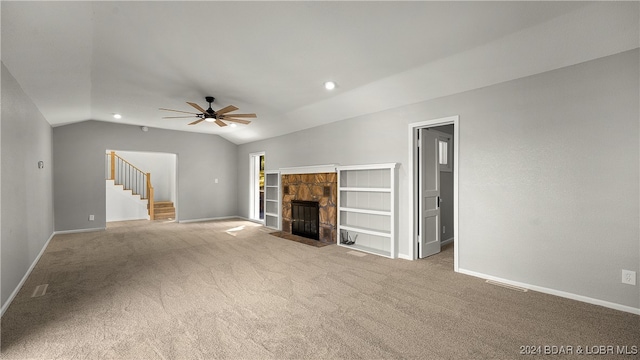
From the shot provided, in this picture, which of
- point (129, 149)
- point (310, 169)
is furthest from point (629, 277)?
point (129, 149)

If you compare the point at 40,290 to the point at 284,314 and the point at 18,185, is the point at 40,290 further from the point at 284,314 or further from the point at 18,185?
the point at 284,314

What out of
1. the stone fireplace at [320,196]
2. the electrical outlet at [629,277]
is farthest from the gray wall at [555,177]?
the stone fireplace at [320,196]

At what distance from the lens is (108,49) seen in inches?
117

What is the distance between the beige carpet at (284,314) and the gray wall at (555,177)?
1.23ft

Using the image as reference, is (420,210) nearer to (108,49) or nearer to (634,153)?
(634,153)

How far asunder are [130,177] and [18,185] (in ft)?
23.2

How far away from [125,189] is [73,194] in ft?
8.11

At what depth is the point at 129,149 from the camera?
24.8 ft

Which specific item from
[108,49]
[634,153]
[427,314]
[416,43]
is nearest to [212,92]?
[108,49]

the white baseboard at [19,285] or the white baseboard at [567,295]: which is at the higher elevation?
the white baseboard at [19,285]

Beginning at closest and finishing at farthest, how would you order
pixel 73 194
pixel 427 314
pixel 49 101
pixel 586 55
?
pixel 427 314
pixel 586 55
pixel 49 101
pixel 73 194

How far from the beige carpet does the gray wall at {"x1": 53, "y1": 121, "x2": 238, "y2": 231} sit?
311 centimetres

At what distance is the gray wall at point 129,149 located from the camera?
262 inches

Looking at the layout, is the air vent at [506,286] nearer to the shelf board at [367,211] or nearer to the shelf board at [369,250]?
the shelf board at [369,250]
